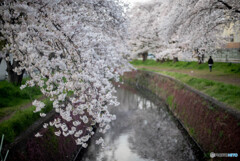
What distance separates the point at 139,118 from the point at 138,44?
71.1ft

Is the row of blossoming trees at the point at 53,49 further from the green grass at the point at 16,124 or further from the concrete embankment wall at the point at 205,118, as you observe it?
the concrete embankment wall at the point at 205,118

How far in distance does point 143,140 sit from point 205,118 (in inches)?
146

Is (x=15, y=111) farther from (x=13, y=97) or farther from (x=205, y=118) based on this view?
(x=205, y=118)

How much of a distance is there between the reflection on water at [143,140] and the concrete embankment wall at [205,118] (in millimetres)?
843

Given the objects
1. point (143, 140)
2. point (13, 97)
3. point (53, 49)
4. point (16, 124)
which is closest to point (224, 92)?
point (143, 140)

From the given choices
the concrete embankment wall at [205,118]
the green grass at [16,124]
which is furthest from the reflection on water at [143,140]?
the green grass at [16,124]

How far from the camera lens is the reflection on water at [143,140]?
29.5ft

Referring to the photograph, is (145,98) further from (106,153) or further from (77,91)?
(77,91)

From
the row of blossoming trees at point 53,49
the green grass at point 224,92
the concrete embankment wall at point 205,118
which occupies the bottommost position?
the concrete embankment wall at point 205,118

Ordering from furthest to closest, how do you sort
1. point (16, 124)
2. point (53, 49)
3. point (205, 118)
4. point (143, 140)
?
point (143, 140)
point (205, 118)
point (16, 124)
point (53, 49)

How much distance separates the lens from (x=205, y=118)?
8.50 metres

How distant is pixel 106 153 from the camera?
9500 mm

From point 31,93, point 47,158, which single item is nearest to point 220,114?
point 47,158

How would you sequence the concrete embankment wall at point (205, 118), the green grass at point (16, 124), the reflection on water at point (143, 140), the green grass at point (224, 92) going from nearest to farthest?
the green grass at point (16, 124) → the concrete embankment wall at point (205, 118) → the green grass at point (224, 92) → the reflection on water at point (143, 140)
